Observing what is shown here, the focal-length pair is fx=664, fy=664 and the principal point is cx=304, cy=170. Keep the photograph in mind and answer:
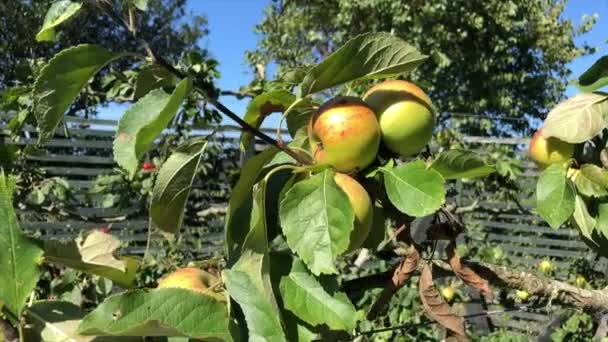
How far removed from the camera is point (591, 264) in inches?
143

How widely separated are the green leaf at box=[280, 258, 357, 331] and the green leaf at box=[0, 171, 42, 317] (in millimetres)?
171

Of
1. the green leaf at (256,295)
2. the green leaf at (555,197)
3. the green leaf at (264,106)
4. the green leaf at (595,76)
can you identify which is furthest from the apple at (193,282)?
the green leaf at (595,76)

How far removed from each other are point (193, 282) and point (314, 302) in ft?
0.29

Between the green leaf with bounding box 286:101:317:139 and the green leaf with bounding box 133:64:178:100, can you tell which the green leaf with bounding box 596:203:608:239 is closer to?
the green leaf with bounding box 286:101:317:139

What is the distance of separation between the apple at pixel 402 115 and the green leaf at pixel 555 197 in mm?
178

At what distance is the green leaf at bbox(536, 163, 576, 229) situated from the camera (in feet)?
2.12

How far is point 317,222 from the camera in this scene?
1.53ft

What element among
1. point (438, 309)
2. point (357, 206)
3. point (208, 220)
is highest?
point (357, 206)

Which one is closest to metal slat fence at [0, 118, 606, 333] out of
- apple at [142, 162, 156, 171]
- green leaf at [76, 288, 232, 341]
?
apple at [142, 162, 156, 171]

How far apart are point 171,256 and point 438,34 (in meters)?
7.16

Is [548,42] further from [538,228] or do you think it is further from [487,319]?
[487,319]

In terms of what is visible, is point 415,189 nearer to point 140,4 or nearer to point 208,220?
point 140,4

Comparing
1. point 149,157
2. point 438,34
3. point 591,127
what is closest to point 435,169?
point 591,127

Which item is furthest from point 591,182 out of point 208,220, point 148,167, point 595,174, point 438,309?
point 208,220
